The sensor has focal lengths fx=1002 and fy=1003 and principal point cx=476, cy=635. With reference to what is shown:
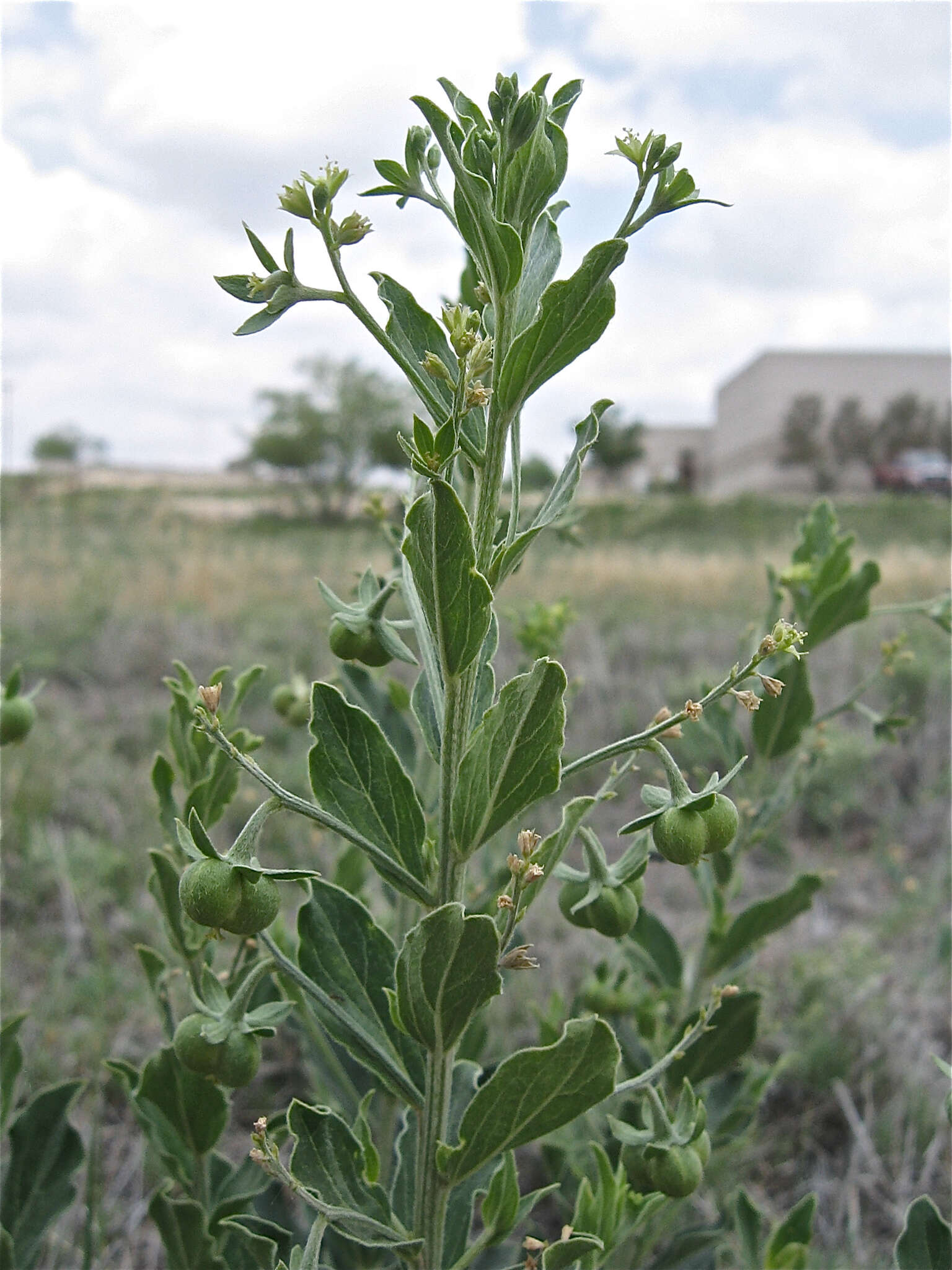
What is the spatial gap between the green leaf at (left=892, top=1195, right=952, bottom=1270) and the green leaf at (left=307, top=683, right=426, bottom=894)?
0.85 metres

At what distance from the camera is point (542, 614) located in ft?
6.54

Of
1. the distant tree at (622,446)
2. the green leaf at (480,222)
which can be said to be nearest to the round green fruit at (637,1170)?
the green leaf at (480,222)

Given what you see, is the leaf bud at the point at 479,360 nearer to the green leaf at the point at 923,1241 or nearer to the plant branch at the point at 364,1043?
the plant branch at the point at 364,1043

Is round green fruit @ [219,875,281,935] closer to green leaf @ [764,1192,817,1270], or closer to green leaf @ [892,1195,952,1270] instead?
green leaf @ [892,1195,952,1270]

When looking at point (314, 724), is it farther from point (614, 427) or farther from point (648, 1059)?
point (614, 427)

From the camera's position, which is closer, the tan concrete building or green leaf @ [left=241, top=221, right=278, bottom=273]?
green leaf @ [left=241, top=221, right=278, bottom=273]

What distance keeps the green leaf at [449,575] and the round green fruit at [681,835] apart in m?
0.26

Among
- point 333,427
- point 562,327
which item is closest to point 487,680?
point 562,327

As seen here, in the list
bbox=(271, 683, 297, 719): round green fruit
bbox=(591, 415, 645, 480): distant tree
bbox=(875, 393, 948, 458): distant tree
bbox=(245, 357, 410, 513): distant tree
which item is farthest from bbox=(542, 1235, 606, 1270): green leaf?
bbox=(875, 393, 948, 458): distant tree

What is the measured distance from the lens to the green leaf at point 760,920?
67.1 inches

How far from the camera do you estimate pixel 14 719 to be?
1544 millimetres

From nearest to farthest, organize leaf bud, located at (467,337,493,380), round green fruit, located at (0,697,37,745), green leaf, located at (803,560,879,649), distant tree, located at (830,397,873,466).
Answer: leaf bud, located at (467,337,493,380) → round green fruit, located at (0,697,37,745) → green leaf, located at (803,560,879,649) → distant tree, located at (830,397,873,466)

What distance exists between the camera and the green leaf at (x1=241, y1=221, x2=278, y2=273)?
1.05 metres

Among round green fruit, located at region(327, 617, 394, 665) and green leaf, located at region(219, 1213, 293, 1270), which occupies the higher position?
round green fruit, located at region(327, 617, 394, 665)
